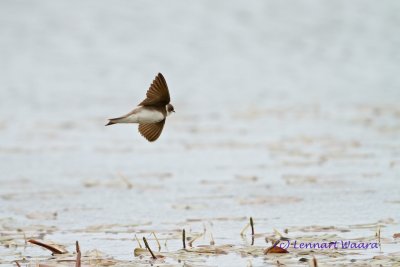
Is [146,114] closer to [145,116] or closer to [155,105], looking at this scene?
[145,116]

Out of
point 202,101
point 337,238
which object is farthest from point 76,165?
point 202,101

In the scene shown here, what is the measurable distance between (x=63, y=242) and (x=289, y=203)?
2.27m

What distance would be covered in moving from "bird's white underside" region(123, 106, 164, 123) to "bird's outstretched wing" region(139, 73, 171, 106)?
6 centimetres

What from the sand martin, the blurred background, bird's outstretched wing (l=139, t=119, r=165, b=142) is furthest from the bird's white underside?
the blurred background

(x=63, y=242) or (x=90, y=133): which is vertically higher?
(x=90, y=133)

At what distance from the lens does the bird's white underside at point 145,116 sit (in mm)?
6812

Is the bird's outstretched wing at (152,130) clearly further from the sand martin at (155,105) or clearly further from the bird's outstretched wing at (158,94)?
the bird's outstretched wing at (158,94)

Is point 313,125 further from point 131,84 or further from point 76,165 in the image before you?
point 131,84

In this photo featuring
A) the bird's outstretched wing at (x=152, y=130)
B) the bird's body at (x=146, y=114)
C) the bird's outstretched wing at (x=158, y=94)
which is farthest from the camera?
the bird's outstretched wing at (x=152, y=130)

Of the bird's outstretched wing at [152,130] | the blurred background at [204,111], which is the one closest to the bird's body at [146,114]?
the bird's outstretched wing at [152,130]

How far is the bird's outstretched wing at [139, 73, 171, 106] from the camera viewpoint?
6910 millimetres

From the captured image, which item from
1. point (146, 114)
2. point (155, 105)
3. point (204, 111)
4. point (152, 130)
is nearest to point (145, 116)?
point (146, 114)

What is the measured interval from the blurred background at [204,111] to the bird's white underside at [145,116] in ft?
3.62

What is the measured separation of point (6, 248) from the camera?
6.87 meters
